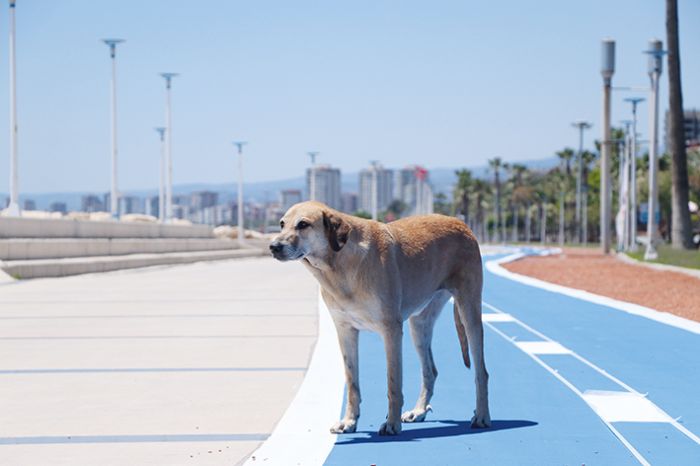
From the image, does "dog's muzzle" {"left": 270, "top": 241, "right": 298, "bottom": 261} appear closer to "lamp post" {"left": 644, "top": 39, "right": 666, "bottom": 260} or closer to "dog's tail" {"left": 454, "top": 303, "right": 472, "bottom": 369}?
"dog's tail" {"left": 454, "top": 303, "right": 472, "bottom": 369}

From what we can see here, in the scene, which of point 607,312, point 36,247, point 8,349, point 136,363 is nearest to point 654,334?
point 607,312

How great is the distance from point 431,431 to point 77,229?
3845 cm

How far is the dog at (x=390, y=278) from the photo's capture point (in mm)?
7879

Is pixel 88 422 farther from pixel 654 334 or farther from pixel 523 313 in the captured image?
pixel 523 313

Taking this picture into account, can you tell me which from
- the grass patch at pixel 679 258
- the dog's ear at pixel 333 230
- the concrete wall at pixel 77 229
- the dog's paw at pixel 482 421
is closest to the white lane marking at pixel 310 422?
the dog's paw at pixel 482 421

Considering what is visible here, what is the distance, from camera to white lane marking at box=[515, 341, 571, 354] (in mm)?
13922

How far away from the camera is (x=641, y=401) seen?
9.84 metres

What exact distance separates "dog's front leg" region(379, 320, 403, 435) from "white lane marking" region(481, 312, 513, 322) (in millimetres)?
10481

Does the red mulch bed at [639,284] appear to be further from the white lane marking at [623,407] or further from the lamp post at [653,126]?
the white lane marking at [623,407]

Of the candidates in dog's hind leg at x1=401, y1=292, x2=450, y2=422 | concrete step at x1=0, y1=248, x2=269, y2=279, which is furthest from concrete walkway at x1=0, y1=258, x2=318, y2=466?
concrete step at x1=0, y1=248, x2=269, y2=279

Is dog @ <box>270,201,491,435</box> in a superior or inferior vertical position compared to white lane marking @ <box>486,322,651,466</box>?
superior

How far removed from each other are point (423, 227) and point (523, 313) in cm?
1210

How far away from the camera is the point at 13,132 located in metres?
44.4

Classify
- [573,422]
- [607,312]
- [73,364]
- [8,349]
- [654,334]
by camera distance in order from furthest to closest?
[607,312], [654,334], [8,349], [73,364], [573,422]
